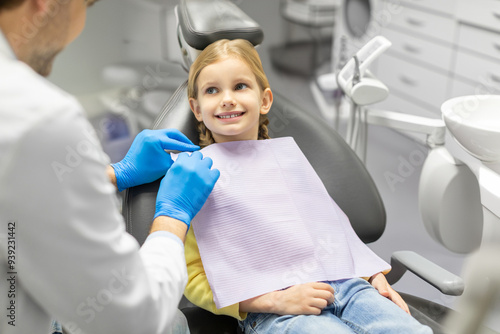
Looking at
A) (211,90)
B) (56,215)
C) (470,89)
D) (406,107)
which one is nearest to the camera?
(56,215)

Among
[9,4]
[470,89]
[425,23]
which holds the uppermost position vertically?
[9,4]

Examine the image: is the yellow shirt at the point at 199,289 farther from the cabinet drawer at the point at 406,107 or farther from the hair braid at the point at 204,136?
the cabinet drawer at the point at 406,107

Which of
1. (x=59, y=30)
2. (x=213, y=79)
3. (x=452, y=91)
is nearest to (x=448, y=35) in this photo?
(x=452, y=91)

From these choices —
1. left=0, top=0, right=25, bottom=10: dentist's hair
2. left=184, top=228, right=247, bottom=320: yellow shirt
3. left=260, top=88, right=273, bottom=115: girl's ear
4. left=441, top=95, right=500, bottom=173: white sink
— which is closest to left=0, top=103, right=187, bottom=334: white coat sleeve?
left=0, top=0, right=25, bottom=10: dentist's hair

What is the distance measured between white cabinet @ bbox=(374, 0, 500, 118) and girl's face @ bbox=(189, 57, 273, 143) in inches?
70.0

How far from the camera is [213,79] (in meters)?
1.33

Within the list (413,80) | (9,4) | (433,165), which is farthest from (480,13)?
(9,4)

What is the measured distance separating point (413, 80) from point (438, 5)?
47cm

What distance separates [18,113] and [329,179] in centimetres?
94

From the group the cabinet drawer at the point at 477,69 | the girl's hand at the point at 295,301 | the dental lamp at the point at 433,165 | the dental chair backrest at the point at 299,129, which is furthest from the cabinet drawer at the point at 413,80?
the girl's hand at the point at 295,301

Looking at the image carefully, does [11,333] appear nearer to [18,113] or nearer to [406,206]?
[18,113]

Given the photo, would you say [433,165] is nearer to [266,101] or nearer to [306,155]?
[306,155]

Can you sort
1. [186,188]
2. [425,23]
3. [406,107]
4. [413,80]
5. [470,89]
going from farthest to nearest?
[406,107] → [413,80] → [425,23] → [470,89] → [186,188]

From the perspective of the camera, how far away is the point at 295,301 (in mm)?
1156
